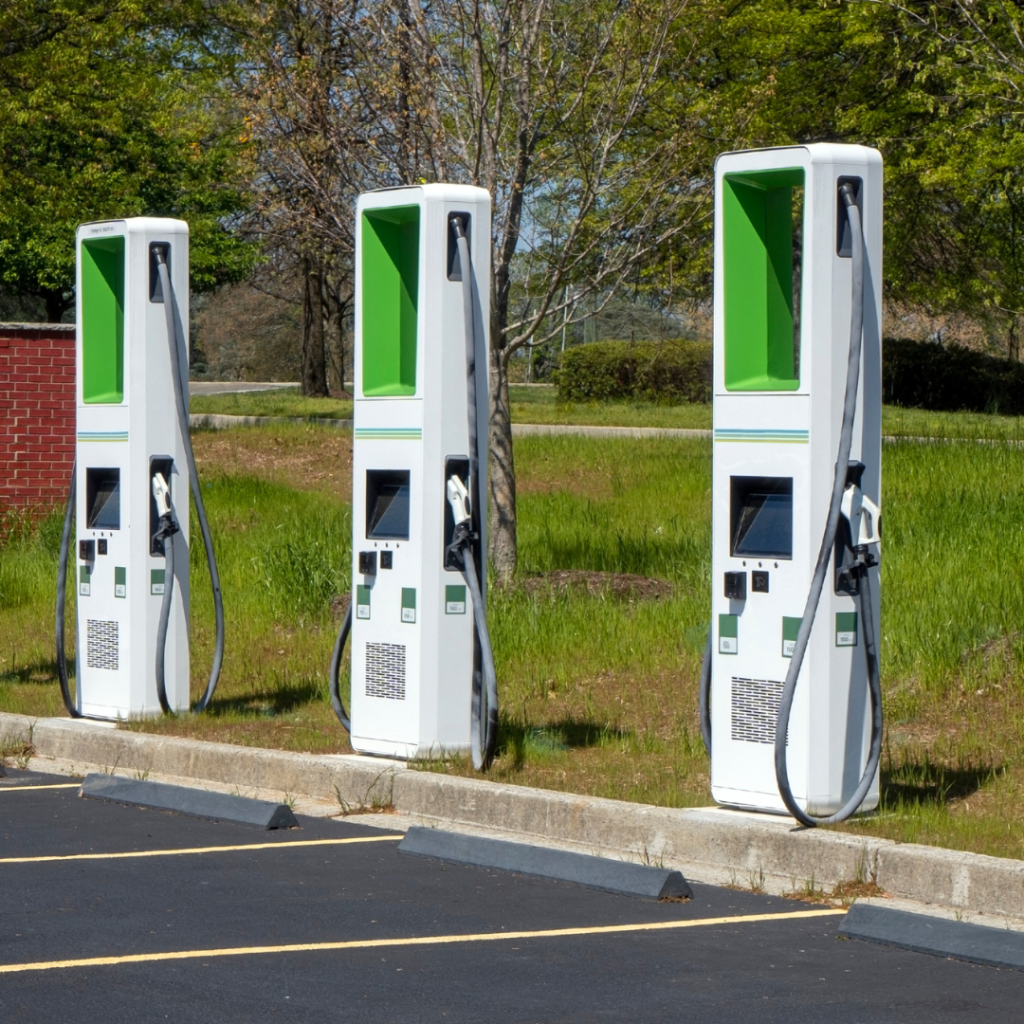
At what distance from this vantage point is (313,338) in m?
38.1

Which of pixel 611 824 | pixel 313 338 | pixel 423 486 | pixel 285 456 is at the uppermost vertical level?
pixel 313 338

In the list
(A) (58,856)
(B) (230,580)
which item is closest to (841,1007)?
(A) (58,856)

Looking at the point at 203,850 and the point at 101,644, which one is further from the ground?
the point at 101,644

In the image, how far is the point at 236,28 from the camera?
2923 centimetres

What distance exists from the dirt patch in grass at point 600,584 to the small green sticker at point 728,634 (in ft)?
16.1

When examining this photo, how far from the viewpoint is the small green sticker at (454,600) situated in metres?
8.40

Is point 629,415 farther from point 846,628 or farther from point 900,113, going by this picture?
point 846,628

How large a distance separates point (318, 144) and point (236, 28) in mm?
17830

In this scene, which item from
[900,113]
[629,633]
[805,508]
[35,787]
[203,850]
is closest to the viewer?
[805,508]

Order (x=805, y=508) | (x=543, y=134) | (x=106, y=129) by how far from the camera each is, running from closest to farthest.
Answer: (x=805, y=508)
(x=543, y=134)
(x=106, y=129)

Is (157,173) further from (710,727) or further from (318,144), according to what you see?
(710,727)

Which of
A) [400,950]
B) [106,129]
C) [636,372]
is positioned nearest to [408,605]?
[400,950]

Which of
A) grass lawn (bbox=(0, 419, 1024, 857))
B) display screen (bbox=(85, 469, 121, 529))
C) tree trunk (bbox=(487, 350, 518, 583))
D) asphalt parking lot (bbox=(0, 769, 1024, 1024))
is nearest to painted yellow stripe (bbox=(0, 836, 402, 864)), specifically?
asphalt parking lot (bbox=(0, 769, 1024, 1024))

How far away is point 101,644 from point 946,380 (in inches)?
977
